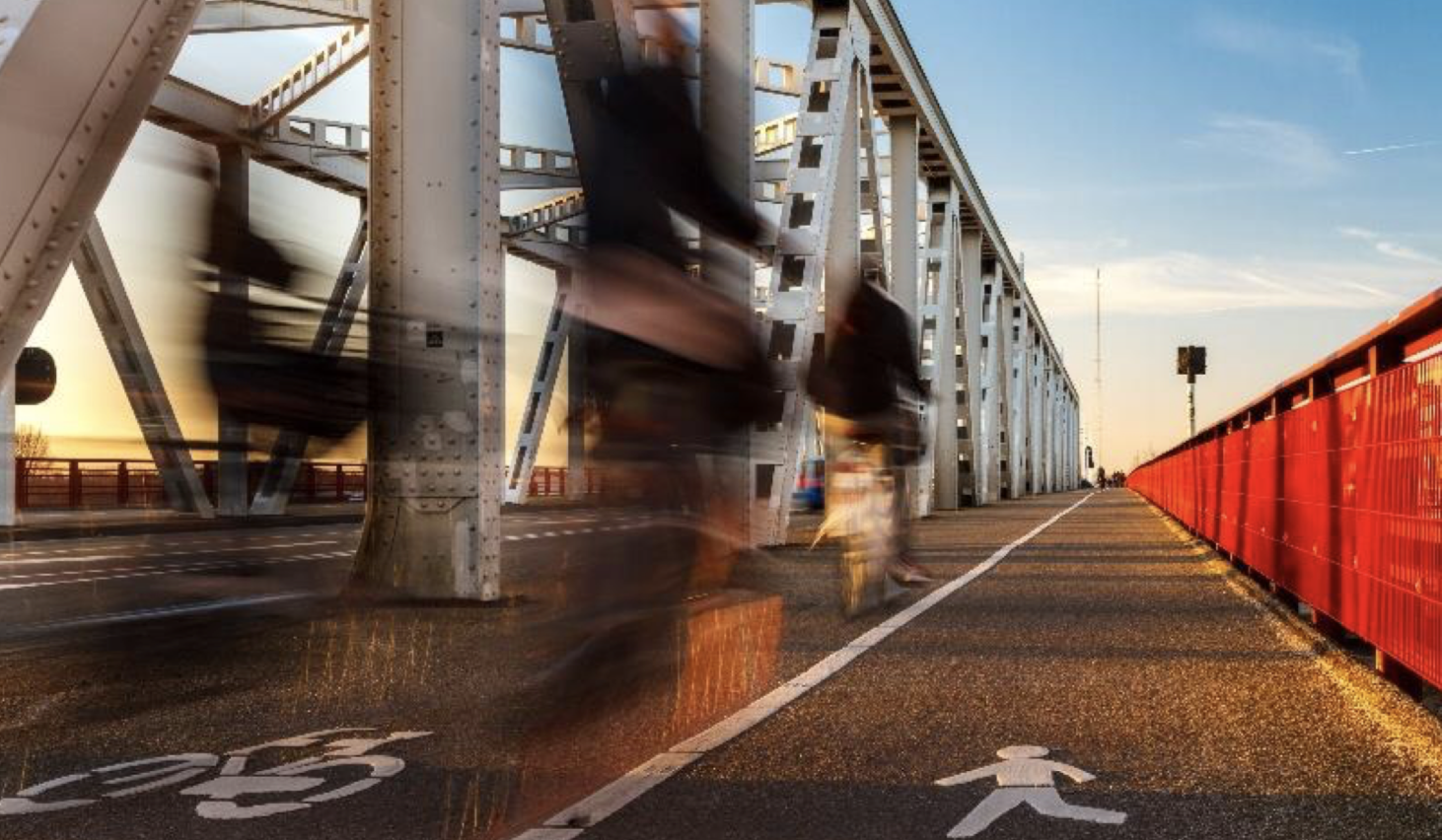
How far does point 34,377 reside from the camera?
439 centimetres

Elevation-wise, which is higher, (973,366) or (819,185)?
(819,185)

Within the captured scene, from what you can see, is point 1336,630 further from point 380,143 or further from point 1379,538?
point 380,143

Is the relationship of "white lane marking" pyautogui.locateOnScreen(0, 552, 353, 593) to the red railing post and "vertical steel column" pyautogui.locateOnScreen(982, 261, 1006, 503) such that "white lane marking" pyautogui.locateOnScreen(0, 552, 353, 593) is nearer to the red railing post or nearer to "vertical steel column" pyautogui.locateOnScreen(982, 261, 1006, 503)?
the red railing post

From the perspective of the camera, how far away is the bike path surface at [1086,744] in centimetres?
388

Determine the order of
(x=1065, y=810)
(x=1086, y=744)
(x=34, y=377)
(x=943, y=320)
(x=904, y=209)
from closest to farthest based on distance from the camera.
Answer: (x=1065, y=810) < (x=34, y=377) < (x=1086, y=744) < (x=904, y=209) < (x=943, y=320)

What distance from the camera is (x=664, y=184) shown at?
4410mm

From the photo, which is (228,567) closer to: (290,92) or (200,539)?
(200,539)

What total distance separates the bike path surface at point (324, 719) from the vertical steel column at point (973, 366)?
29072mm

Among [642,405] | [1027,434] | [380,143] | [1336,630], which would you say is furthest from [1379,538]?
[1027,434]

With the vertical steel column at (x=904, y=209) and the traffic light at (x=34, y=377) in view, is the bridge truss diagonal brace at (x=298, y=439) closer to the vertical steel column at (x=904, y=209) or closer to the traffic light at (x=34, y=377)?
the traffic light at (x=34, y=377)

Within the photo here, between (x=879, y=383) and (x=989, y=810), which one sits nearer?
(x=989, y=810)

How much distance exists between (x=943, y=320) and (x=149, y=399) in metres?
27.7

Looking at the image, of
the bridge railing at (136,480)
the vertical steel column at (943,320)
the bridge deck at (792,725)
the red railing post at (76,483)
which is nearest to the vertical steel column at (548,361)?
the bridge railing at (136,480)

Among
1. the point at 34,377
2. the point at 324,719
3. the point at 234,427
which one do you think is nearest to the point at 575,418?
the point at 234,427
